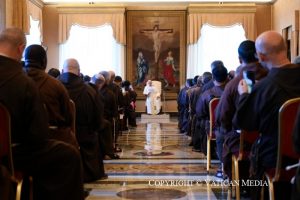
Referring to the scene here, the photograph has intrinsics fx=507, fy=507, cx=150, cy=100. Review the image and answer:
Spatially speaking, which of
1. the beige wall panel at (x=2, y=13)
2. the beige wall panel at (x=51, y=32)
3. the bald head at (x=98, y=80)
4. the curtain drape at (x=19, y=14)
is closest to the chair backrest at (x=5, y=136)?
the bald head at (x=98, y=80)

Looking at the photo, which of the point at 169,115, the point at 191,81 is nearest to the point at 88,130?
the point at 191,81

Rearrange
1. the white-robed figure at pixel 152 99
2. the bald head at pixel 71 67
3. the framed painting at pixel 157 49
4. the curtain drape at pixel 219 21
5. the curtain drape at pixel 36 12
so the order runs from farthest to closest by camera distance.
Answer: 1. the framed painting at pixel 157 49
2. the curtain drape at pixel 219 21
3. the white-robed figure at pixel 152 99
4. the curtain drape at pixel 36 12
5. the bald head at pixel 71 67

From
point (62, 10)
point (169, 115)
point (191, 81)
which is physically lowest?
point (169, 115)

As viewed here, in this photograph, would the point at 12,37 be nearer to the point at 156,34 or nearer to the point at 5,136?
the point at 5,136

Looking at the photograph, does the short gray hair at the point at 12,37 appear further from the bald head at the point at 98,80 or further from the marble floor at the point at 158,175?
the bald head at the point at 98,80

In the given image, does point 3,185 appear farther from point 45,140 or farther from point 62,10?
point 62,10

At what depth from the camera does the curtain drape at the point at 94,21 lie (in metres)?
19.5

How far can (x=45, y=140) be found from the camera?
3.57 meters

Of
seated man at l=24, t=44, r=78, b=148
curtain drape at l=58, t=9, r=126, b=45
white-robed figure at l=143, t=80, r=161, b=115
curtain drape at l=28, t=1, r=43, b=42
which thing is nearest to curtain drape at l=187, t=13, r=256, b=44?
white-robed figure at l=143, t=80, r=161, b=115

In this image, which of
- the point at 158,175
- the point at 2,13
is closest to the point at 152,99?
the point at 2,13

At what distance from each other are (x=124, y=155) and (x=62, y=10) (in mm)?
12169

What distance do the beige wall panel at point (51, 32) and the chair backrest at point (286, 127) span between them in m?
17.4

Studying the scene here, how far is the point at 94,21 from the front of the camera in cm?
1969

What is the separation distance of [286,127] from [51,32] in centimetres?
1755
